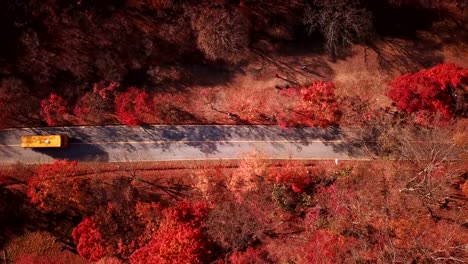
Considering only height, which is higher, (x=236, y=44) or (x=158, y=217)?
(x=236, y=44)

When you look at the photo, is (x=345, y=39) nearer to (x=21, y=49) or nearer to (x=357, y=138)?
(x=357, y=138)

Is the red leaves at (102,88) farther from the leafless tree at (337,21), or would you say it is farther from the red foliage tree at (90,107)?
the leafless tree at (337,21)

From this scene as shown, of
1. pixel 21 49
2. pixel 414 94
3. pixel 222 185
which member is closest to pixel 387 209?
pixel 414 94

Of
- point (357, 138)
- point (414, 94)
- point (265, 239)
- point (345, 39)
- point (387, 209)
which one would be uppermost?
point (345, 39)

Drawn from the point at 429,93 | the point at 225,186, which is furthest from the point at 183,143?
the point at 429,93

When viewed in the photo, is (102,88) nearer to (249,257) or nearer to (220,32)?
(220,32)

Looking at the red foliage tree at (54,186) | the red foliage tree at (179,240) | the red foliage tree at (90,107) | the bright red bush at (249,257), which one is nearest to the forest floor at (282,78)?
the red foliage tree at (90,107)

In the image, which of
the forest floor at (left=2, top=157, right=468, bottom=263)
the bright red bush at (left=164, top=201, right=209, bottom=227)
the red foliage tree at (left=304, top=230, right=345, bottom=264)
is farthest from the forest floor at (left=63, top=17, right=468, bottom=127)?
the red foliage tree at (left=304, top=230, right=345, bottom=264)

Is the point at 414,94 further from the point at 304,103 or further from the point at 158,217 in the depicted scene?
the point at 158,217
